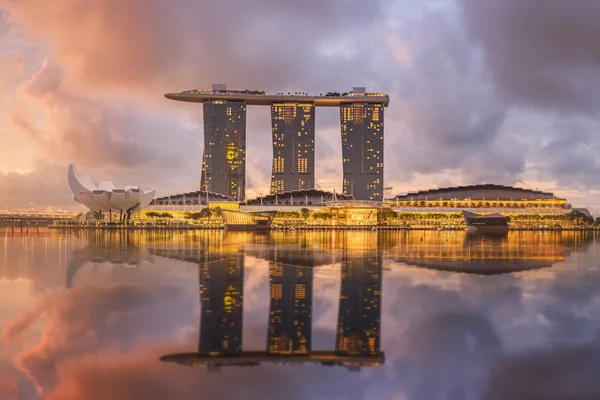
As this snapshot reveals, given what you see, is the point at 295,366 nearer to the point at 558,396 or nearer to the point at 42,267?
the point at 558,396

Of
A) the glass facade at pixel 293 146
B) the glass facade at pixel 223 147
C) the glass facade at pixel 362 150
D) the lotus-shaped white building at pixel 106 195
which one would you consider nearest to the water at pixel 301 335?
the lotus-shaped white building at pixel 106 195

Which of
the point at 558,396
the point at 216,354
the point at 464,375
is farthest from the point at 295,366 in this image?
the point at 558,396

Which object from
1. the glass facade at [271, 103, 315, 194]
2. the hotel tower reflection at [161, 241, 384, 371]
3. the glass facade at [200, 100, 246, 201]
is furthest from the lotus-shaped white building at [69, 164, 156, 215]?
the hotel tower reflection at [161, 241, 384, 371]

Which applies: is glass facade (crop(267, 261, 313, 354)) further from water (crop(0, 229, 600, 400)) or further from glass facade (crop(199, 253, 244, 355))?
glass facade (crop(199, 253, 244, 355))

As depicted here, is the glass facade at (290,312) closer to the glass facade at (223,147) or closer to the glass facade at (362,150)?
the glass facade at (223,147)

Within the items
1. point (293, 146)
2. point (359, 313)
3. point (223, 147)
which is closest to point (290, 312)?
point (359, 313)

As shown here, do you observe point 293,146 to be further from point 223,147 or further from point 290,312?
point 290,312
